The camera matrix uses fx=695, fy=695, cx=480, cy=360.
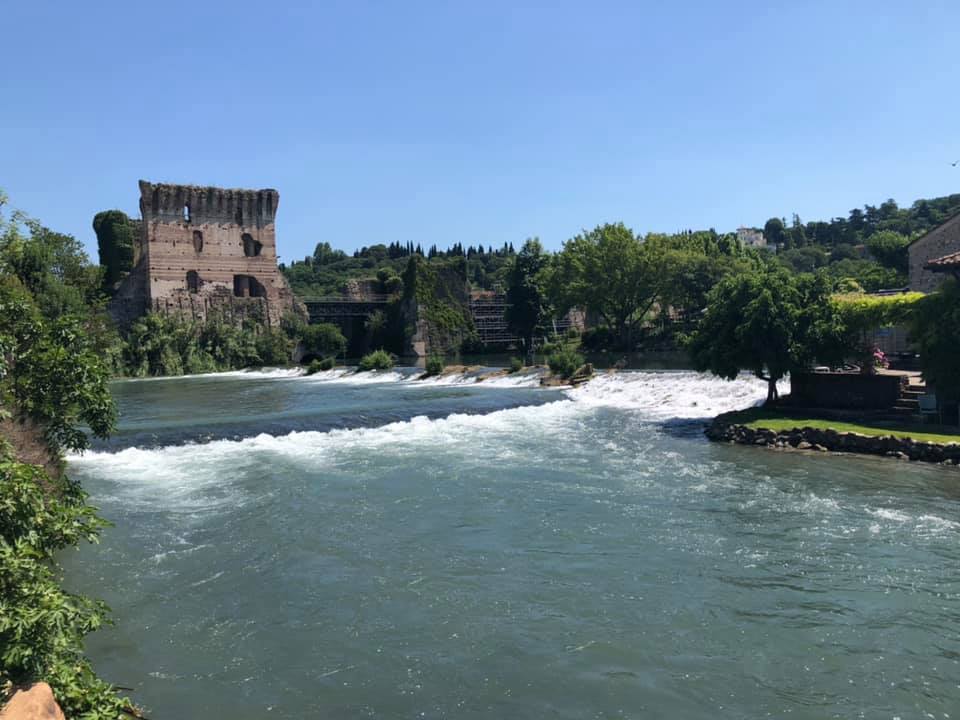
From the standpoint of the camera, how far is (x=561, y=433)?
20.4 meters

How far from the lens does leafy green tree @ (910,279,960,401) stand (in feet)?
52.3

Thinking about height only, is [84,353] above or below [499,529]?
above

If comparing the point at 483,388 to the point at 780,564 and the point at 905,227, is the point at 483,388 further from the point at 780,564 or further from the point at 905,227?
the point at 905,227

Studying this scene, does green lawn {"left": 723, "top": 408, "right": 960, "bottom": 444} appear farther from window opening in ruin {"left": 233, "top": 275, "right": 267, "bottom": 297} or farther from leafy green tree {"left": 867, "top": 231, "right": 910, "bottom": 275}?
leafy green tree {"left": 867, "top": 231, "right": 910, "bottom": 275}

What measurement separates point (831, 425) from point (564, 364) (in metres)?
17.1

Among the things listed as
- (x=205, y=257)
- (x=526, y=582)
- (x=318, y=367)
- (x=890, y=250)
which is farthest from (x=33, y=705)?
(x=890, y=250)

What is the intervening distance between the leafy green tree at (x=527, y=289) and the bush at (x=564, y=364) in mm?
27949

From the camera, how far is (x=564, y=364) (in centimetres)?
3369

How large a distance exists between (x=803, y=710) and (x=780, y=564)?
3500 mm

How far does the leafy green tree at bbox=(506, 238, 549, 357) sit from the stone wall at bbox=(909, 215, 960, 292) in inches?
1371

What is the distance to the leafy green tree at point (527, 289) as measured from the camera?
62.8 m

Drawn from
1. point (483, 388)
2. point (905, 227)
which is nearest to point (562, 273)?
point (483, 388)

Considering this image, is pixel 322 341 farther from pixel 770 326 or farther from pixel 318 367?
pixel 770 326

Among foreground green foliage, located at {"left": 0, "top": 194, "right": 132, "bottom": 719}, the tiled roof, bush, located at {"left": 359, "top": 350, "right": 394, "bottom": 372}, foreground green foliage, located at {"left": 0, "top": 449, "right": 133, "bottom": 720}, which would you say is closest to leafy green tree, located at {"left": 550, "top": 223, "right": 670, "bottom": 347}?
bush, located at {"left": 359, "top": 350, "right": 394, "bottom": 372}
